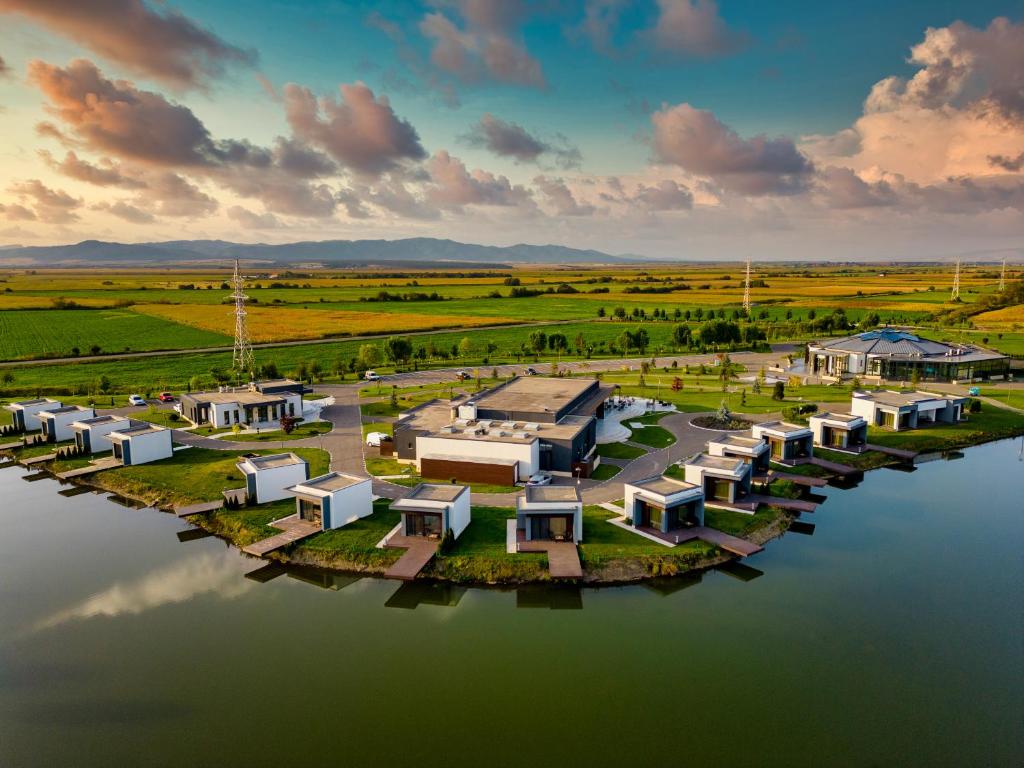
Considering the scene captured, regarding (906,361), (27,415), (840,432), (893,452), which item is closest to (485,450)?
(840,432)

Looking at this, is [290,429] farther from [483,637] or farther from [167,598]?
[483,637]

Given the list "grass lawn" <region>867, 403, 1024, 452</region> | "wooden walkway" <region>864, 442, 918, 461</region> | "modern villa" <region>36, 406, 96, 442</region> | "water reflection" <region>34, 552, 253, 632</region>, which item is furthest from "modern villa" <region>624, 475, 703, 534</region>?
"modern villa" <region>36, 406, 96, 442</region>

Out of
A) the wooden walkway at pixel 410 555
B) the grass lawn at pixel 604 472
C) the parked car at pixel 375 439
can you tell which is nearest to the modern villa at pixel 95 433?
the parked car at pixel 375 439

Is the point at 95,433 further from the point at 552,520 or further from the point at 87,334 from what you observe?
the point at 87,334

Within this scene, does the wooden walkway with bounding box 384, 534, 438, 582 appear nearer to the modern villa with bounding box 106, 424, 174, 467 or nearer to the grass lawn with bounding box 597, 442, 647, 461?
the grass lawn with bounding box 597, 442, 647, 461

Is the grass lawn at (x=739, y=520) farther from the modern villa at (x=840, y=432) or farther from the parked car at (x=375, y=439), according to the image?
the parked car at (x=375, y=439)

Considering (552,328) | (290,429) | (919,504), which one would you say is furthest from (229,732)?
(552,328)

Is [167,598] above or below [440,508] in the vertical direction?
below
